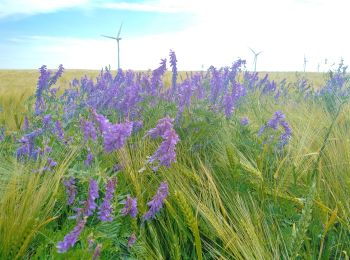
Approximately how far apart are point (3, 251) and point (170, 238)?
1.92 ft

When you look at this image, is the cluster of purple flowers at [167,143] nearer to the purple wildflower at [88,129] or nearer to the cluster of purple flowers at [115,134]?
the cluster of purple flowers at [115,134]

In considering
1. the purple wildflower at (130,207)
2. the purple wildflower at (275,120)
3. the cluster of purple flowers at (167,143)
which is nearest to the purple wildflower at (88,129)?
the cluster of purple flowers at (167,143)

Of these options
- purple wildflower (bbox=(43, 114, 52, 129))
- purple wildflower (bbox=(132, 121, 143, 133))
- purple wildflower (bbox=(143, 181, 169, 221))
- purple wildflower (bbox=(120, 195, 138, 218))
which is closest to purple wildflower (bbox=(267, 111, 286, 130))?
purple wildflower (bbox=(132, 121, 143, 133))

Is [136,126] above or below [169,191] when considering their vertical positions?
above

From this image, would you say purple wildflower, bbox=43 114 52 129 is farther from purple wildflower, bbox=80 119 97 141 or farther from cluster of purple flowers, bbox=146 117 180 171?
cluster of purple flowers, bbox=146 117 180 171

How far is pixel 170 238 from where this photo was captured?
4.91 ft

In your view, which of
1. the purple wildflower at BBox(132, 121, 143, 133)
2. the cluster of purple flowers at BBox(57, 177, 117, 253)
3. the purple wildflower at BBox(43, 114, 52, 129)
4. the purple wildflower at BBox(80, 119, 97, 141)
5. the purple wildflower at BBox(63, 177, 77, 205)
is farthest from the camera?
the purple wildflower at BBox(132, 121, 143, 133)

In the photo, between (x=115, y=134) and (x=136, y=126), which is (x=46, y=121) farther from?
(x=115, y=134)

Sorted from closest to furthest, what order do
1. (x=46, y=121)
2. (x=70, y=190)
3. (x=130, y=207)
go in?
(x=130, y=207), (x=70, y=190), (x=46, y=121)

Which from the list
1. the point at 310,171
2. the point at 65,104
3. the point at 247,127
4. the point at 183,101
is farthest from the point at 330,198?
the point at 65,104

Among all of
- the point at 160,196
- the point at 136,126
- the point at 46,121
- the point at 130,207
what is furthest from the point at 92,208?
the point at 136,126

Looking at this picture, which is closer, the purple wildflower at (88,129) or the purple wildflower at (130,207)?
the purple wildflower at (130,207)

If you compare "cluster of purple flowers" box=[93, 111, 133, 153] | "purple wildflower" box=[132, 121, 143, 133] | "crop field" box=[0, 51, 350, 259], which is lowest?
"crop field" box=[0, 51, 350, 259]

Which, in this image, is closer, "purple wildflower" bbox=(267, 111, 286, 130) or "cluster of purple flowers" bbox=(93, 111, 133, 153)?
"cluster of purple flowers" bbox=(93, 111, 133, 153)
